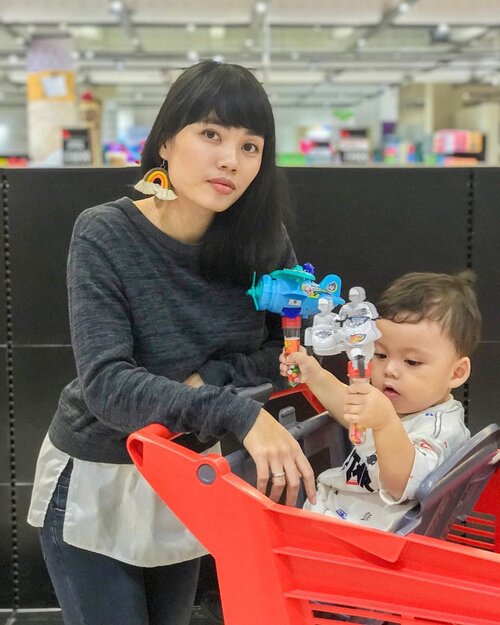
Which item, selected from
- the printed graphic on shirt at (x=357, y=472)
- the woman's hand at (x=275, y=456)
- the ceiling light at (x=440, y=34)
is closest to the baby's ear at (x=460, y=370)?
the printed graphic on shirt at (x=357, y=472)

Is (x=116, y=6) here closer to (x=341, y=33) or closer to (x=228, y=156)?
(x=341, y=33)

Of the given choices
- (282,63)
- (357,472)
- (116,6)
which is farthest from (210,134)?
(282,63)

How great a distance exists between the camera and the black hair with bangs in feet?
4.35

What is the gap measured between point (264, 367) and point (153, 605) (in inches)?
21.8

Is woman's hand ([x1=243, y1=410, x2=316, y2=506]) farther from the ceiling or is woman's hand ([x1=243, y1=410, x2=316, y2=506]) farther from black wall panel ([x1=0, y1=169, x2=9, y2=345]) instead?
the ceiling

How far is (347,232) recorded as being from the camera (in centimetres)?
235

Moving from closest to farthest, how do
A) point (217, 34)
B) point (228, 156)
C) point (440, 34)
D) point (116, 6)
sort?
point (228, 156) → point (116, 6) → point (440, 34) → point (217, 34)

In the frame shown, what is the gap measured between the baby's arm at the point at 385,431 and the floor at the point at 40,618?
1.38 m

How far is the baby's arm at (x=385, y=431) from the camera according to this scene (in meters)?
1.14

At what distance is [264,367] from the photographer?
1.53 meters

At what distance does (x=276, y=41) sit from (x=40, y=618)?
14.9 metres

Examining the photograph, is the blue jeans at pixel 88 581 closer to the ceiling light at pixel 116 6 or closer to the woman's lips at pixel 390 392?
the woman's lips at pixel 390 392

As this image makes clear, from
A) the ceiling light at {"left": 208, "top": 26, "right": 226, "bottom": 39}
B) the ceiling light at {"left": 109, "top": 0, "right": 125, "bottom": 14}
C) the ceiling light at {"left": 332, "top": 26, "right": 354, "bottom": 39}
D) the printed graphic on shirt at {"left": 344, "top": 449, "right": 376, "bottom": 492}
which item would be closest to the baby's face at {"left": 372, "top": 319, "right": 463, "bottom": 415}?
the printed graphic on shirt at {"left": 344, "top": 449, "right": 376, "bottom": 492}

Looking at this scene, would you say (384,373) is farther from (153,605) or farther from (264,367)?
(153,605)
